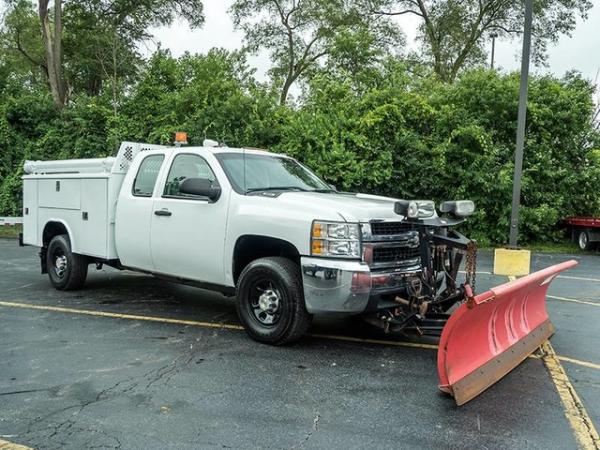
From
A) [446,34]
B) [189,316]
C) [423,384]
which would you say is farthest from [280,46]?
[423,384]

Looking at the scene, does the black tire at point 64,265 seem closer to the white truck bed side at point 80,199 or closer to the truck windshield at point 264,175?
the white truck bed side at point 80,199

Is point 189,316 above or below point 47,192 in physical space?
below

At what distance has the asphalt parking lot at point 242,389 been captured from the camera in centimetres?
358

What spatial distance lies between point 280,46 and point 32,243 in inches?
955

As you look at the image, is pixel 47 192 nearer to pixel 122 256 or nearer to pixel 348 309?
pixel 122 256

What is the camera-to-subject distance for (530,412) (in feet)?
13.2

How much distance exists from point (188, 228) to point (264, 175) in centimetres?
103

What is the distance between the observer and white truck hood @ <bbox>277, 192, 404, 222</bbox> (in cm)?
509

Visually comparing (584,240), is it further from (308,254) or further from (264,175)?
(308,254)

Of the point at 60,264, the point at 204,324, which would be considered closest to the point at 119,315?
the point at 204,324

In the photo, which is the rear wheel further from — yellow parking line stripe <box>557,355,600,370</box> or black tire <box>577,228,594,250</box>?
yellow parking line stripe <box>557,355,600,370</box>

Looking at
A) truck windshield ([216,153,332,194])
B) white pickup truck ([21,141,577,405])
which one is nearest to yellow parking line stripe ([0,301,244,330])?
white pickup truck ([21,141,577,405])

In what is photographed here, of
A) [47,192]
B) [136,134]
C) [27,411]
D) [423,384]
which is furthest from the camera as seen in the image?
[136,134]

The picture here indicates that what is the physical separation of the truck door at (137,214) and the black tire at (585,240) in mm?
11535
